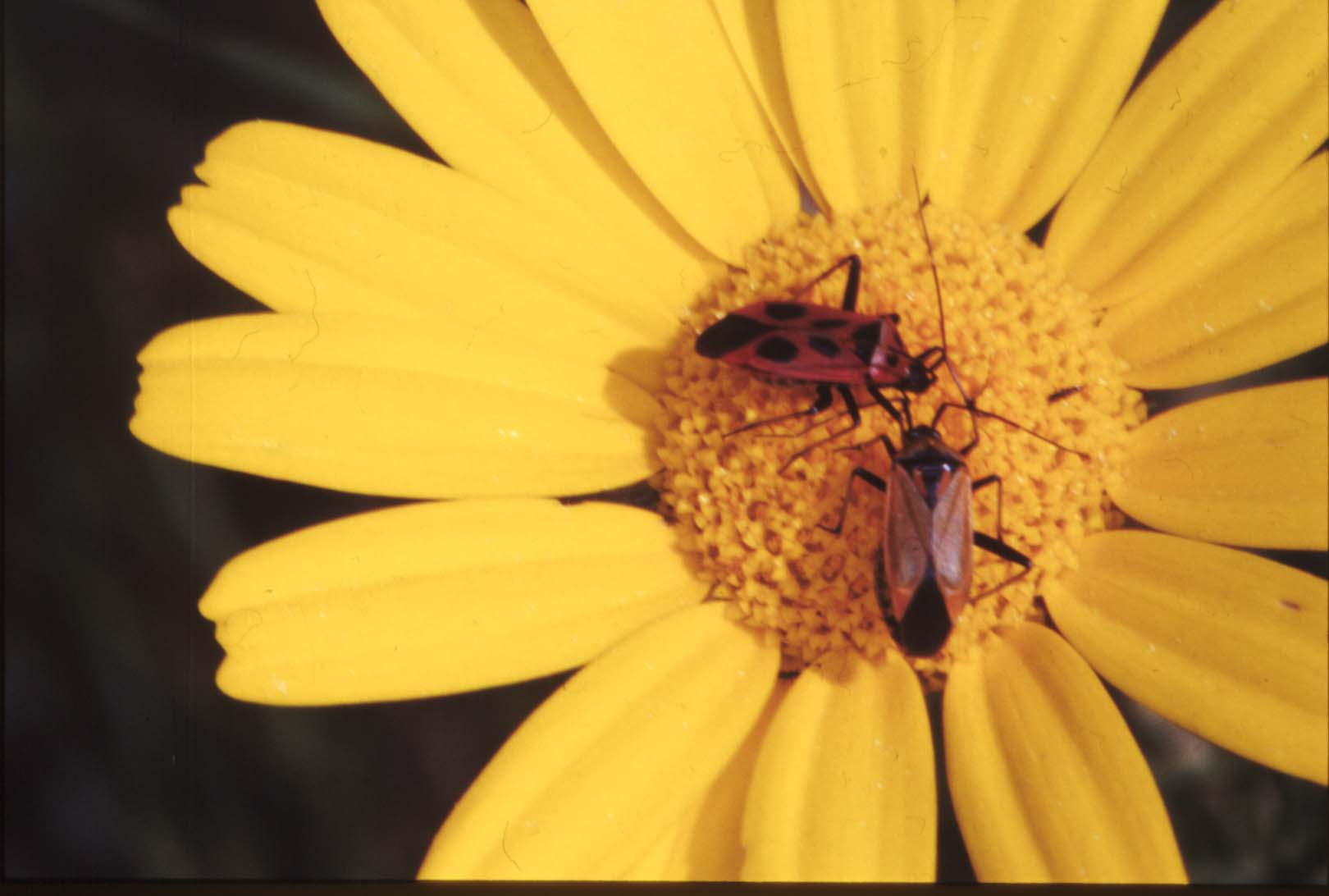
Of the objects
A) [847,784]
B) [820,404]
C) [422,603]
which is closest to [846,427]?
[820,404]

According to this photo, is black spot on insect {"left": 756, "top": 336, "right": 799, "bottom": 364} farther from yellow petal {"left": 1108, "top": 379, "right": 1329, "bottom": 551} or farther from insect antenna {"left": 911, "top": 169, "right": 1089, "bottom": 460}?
yellow petal {"left": 1108, "top": 379, "right": 1329, "bottom": 551}

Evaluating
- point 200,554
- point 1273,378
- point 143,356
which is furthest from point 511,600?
point 1273,378

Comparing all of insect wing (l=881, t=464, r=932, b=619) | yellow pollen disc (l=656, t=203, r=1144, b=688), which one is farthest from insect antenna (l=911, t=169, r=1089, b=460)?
insect wing (l=881, t=464, r=932, b=619)

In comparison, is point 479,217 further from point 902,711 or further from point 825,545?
point 902,711

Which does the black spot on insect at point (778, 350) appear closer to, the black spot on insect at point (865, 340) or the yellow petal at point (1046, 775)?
the black spot on insect at point (865, 340)

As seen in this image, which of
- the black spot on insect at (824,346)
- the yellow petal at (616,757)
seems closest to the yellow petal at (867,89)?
the black spot on insect at (824,346)

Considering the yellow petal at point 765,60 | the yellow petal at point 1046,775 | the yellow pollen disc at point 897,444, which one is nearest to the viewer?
the yellow petal at point 1046,775

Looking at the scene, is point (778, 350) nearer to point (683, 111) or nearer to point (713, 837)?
point (683, 111)
